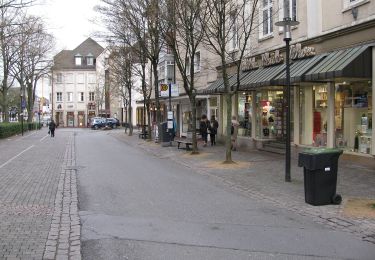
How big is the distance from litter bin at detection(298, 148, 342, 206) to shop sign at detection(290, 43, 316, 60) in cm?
897

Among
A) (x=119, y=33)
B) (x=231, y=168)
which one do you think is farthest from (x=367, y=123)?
(x=119, y=33)

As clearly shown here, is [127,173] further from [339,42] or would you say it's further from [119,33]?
[119,33]

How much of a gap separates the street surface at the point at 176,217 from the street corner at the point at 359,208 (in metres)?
0.23

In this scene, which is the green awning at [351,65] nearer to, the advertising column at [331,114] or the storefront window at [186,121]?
the advertising column at [331,114]

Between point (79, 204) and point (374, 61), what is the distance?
9365 mm

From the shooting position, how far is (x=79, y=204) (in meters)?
10.2

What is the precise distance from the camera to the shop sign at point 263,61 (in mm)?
20962

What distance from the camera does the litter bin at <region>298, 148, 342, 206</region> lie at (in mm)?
9922

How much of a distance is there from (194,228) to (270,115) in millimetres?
16530

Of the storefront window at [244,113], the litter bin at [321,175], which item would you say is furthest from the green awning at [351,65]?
the storefront window at [244,113]

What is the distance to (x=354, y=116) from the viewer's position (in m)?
16.8

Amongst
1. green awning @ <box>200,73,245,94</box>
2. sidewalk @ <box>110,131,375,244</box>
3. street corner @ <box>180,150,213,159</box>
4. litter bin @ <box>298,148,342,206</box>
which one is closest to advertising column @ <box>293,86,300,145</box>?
sidewalk @ <box>110,131,375,244</box>

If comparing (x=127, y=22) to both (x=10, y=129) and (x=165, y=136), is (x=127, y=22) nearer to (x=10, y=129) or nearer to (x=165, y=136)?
(x=165, y=136)

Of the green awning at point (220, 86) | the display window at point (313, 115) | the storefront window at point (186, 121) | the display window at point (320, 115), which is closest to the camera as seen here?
the display window at point (320, 115)
